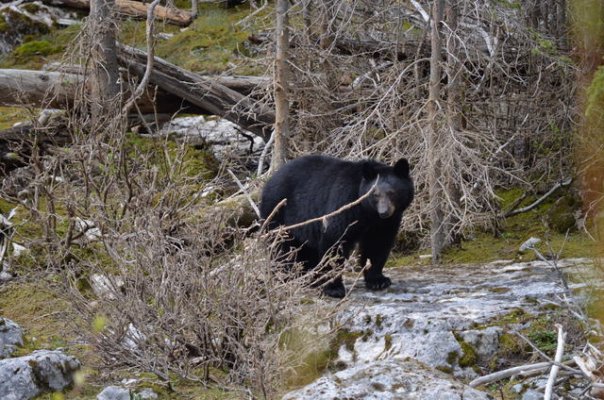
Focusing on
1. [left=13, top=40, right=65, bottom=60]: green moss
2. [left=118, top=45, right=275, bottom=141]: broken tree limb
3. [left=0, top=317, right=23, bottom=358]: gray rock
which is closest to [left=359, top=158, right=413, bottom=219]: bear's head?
[left=0, top=317, right=23, bottom=358]: gray rock

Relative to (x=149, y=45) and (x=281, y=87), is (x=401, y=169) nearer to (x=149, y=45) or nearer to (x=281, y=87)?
(x=281, y=87)

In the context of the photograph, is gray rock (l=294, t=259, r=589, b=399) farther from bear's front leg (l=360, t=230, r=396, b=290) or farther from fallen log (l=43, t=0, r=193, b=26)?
fallen log (l=43, t=0, r=193, b=26)

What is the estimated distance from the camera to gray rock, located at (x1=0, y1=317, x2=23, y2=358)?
25.0 ft

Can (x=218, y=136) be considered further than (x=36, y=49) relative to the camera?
No

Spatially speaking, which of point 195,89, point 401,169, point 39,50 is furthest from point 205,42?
point 401,169

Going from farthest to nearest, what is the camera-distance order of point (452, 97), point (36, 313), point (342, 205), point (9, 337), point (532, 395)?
point (452, 97) < point (36, 313) < point (342, 205) < point (9, 337) < point (532, 395)

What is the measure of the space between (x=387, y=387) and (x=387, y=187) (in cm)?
345

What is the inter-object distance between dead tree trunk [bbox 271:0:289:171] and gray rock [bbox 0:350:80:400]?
4.45m

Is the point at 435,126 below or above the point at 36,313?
above

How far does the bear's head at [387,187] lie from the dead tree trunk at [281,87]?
2803 mm

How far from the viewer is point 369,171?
827cm

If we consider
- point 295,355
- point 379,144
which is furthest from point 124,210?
point 379,144

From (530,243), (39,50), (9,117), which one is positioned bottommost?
(9,117)

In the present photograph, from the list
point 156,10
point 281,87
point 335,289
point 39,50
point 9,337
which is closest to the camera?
point 9,337
